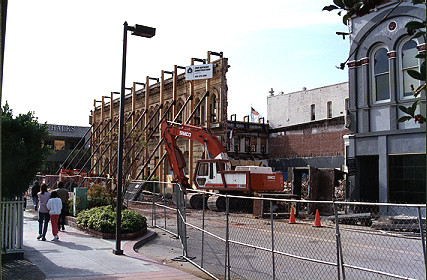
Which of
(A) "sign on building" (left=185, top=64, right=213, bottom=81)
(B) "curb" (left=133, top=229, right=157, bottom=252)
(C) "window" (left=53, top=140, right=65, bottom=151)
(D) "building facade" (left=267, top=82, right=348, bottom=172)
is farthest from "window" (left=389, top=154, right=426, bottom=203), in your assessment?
(C) "window" (left=53, top=140, right=65, bottom=151)

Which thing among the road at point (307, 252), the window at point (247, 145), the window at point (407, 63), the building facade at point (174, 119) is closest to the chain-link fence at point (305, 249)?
the road at point (307, 252)

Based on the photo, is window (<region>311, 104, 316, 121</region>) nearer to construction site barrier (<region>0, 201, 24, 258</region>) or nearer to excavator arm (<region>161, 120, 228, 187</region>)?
excavator arm (<region>161, 120, 228, 187</region>)

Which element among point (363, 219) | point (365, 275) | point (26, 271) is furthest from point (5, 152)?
point (363, 219)

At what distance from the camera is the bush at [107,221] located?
1338 cm

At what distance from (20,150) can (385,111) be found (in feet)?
46.7

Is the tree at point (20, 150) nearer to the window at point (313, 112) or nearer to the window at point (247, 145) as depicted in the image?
the window at point (247, 145)

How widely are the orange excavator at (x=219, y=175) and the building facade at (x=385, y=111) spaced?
13.5 feet

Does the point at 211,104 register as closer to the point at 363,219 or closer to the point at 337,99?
the point at 363,219

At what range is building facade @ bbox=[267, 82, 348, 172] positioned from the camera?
41.8 metres

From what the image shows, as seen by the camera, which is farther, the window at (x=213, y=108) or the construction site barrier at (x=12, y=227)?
the window at (x=213, y=108)

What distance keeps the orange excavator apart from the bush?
729cm

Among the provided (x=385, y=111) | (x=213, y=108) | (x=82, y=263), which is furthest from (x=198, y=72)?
(x=82, y=263)

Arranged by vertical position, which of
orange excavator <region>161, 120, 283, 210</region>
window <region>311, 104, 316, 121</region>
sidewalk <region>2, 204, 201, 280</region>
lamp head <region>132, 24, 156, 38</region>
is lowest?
sidewalk <region>2, 204, 201, 280</region>

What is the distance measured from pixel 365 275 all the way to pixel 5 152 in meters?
7.80
